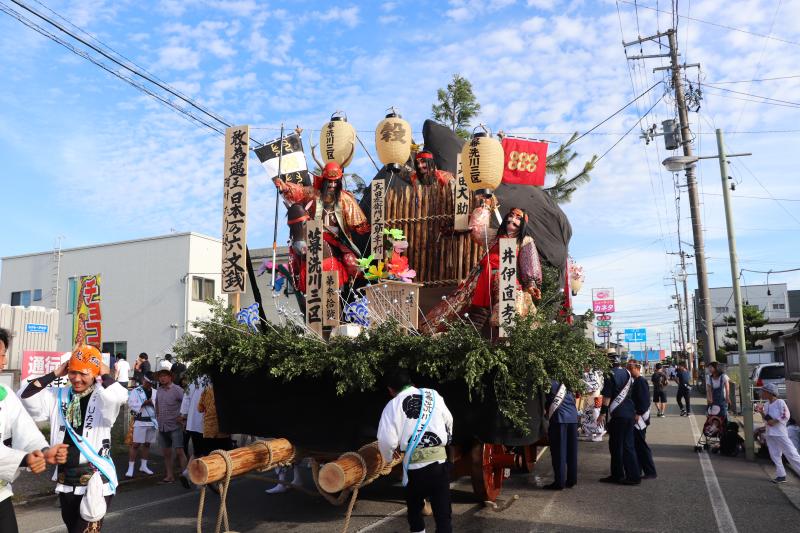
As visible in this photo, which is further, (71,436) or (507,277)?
(507,277)

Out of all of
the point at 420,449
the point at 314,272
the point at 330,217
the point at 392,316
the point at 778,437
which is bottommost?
the point at 778,437

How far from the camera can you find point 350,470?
499 centimetres

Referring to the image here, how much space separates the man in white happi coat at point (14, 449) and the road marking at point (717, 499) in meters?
5.90

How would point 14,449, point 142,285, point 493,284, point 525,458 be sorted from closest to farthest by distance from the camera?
point 14,449 < point 493,284 < point 525,458 < point 142,285

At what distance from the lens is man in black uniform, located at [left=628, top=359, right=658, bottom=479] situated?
8.80 metres

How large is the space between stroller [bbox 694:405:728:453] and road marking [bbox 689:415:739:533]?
475 mm

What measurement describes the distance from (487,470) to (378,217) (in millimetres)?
3837


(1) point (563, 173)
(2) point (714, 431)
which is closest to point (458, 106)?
(1) point (563, 173)

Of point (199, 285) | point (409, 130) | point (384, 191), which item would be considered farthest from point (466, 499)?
point (199, 285)

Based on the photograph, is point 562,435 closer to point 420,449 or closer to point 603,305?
point 420,449

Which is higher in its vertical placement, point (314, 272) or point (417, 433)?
point (314, 272)

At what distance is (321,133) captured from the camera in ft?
29.2

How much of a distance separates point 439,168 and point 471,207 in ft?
5.79

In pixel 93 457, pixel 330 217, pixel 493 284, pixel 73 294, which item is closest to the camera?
pixel 93 457
